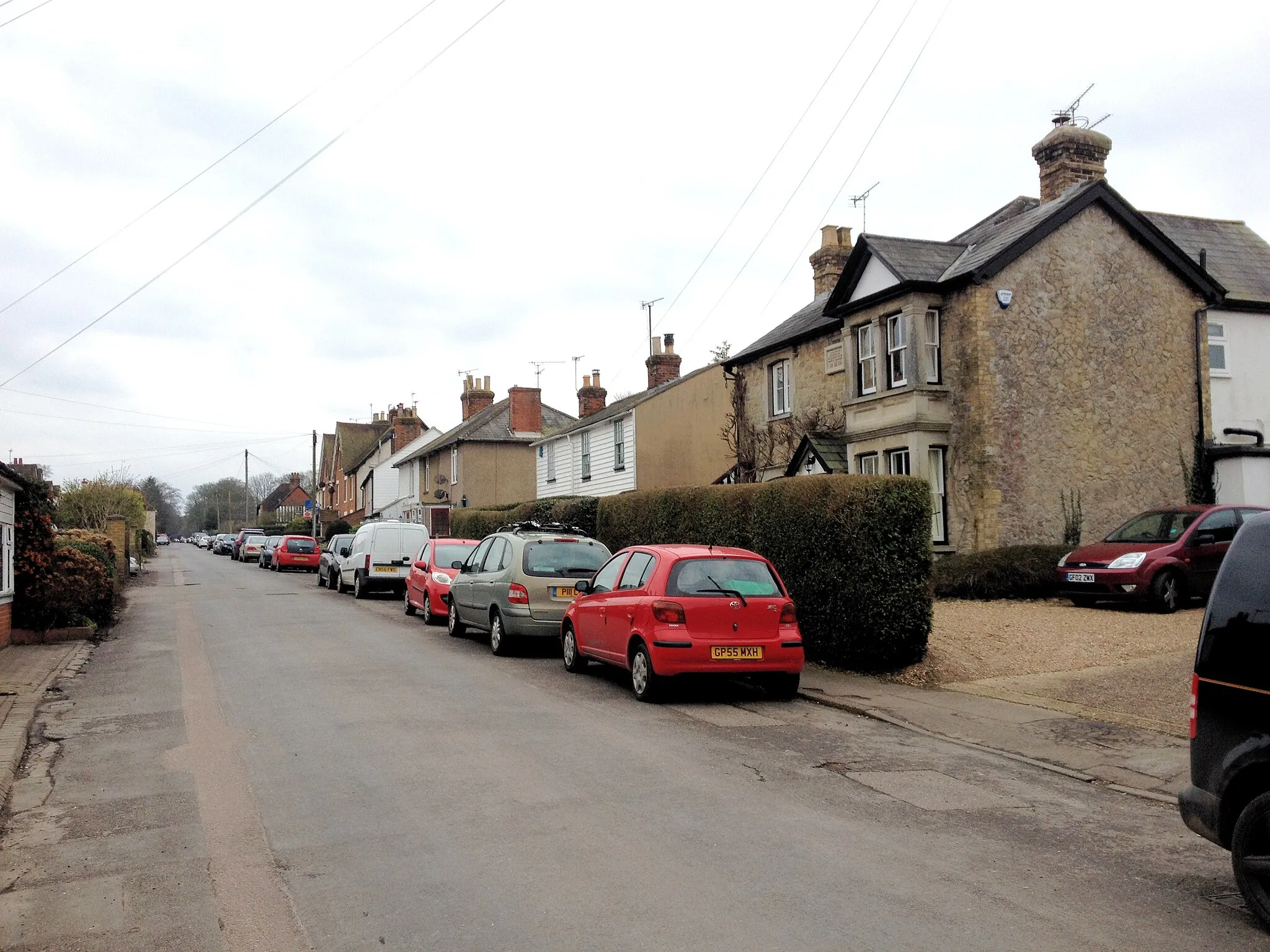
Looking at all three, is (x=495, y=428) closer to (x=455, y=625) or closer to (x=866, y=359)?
(x=866, y=359)

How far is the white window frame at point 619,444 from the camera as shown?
3663cm

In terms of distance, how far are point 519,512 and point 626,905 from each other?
2266 centimetres

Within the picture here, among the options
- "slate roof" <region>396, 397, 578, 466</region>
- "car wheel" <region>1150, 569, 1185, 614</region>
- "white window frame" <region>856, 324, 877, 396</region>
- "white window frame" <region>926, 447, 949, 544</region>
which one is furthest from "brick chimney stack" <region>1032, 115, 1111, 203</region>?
"slate roof" <region>396, 397, 578, 466</region>

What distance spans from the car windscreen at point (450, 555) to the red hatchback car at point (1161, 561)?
10.7m

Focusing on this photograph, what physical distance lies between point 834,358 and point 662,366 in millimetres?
14087

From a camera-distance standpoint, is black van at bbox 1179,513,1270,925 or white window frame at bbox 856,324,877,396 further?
white window frame at bbox 856,324,877,396

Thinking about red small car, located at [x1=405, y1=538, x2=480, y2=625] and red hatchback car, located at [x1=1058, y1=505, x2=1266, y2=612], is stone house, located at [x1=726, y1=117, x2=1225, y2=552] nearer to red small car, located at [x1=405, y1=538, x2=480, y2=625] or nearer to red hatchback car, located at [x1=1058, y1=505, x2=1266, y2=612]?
red hatchback car, located at [x1=1058, y1=505, x2=1266, y2=612]

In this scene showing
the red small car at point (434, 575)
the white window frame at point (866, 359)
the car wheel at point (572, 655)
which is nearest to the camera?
the car wheel at point (572, 655)

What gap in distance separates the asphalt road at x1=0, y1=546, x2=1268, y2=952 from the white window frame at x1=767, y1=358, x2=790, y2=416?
754 inches

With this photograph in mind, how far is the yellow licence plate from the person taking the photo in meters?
11.1

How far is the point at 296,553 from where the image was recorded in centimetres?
4522

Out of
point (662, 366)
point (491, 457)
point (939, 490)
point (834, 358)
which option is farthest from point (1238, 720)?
point (491, 457)

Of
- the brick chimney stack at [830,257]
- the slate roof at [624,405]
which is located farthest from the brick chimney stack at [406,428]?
the brick chimney stack at [830,257]

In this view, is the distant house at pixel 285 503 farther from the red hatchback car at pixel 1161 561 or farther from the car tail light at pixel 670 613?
the car tail light at pixel 670 613
